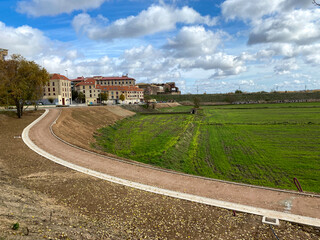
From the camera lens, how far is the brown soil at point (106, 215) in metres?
8.88

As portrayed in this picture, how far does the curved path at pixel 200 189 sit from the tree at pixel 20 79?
18.1 metres

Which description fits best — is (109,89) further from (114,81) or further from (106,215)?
(106,215)

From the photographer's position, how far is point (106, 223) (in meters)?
9.84

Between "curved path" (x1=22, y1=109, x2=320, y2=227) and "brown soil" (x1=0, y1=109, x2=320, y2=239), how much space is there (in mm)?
659

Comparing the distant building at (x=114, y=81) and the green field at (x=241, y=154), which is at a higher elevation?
the distant building at (x=114, y=81)

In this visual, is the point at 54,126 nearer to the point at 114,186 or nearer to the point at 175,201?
the point at 114,186

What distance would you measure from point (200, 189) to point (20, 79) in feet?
112

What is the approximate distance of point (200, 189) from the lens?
→ 534 inches

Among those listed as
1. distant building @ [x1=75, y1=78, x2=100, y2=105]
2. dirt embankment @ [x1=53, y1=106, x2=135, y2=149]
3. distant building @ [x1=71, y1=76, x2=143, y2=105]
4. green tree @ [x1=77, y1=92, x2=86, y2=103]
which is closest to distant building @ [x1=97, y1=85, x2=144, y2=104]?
distant building @ [x1=71, y1=76, x2=143, y2=105]

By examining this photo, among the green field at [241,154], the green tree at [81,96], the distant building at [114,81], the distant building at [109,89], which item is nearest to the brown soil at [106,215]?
the green field at [241,154]

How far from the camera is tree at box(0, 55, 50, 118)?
3338 cm

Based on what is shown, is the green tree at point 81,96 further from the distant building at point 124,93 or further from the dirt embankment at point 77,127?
the dirt embankment at point 77,127

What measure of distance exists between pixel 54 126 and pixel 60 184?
20.3 metres

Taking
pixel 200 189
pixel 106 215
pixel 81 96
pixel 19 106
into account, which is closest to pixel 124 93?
pixel 81 96
